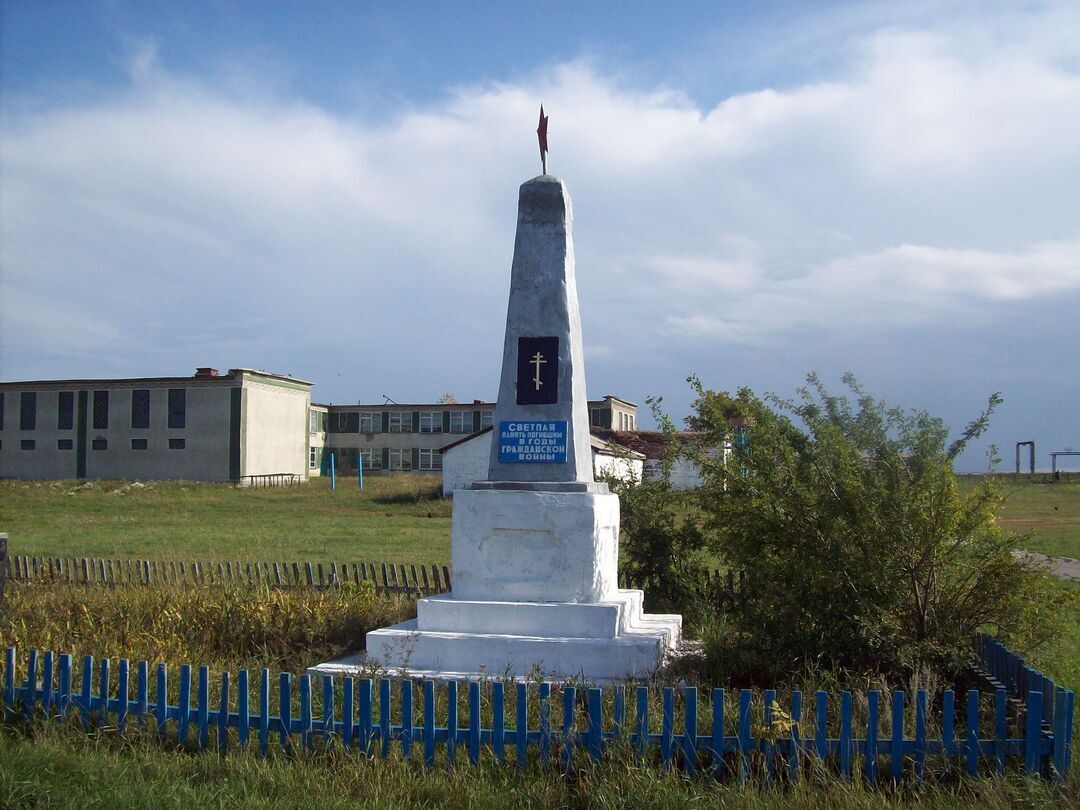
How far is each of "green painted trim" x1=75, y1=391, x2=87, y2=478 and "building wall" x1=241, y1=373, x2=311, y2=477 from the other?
29.4 ft

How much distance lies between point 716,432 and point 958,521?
3.19 meters

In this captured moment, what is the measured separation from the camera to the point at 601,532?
8.82 metres

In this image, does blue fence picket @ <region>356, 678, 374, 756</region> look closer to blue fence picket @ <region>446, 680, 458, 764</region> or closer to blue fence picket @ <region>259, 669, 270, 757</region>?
blue fence picket @ <region>446, 680, 458, 764</region>

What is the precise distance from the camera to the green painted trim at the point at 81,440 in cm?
4991

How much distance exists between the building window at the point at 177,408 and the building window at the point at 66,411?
5603 mm

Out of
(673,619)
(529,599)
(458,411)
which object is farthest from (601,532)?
(458,411)

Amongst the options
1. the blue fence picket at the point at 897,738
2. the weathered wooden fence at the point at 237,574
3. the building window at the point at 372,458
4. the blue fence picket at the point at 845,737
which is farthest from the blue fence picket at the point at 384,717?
the building window at the point at 372,458

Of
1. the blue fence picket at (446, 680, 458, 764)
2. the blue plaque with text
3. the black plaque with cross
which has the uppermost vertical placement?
the black plaque with cross

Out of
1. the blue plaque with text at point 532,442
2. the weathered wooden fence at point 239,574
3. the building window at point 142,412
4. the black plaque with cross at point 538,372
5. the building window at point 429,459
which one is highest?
the building window at point 142,412

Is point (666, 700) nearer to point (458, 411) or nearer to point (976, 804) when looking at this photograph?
point (976, 804)

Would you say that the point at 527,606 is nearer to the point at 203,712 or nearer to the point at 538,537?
the point at 538,537

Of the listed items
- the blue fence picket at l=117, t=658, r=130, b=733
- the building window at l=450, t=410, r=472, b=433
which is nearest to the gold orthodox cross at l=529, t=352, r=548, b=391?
the blue fence picket at l=117, t=658, r=130, b=733

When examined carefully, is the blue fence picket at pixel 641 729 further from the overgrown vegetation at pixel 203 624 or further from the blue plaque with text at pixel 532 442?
the overgrown vegetation at pixel 203 624

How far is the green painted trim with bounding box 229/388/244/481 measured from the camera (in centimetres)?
4772
